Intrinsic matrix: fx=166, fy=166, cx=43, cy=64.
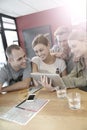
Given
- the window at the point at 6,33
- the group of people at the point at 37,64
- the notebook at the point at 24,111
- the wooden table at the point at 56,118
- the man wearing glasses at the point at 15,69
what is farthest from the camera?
the window at the point at 6,33

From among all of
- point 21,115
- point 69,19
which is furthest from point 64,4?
point 21,115

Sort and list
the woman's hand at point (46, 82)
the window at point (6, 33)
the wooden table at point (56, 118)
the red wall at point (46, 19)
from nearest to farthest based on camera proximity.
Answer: the wooden table at point (56, 118), the woman's hand at point (46, 82), the red wall at point (46, 19), the window at point (6, 33)

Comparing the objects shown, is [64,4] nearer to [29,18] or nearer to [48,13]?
[48,13]

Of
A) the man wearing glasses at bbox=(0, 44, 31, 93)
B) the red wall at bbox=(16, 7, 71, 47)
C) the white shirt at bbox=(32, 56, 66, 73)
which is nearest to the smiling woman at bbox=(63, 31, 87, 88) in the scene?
the white shirt at bbox=(32, 56, 66, 73)

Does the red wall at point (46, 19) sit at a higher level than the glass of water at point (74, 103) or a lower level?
higher

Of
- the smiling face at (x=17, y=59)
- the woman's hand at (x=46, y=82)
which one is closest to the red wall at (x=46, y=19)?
the smiling face at (x=17, y=59)

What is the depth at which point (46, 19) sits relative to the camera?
Result: 19.2ft

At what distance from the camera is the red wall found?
557 centimetres

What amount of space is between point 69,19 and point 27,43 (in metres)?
1.83

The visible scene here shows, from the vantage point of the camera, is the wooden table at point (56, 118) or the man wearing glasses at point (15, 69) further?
the man wearing glasses at point (15, 69)

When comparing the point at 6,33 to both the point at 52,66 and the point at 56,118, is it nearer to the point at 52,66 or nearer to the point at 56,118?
the point at 52,66

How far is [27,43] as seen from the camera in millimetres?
6352

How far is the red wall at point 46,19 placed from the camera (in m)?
5.57

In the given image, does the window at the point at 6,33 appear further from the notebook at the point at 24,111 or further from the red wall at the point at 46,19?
the notebook at the point at 24,111
